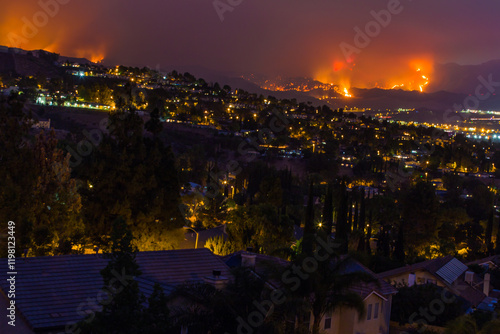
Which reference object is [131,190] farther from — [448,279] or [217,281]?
[448,279]

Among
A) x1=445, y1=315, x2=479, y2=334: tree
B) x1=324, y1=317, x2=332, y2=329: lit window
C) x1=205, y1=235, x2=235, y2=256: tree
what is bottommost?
x1=205, y1=235, x2=235, y2=256: tree

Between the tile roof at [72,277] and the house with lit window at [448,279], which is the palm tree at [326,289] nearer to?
the tile roof at [72,277]

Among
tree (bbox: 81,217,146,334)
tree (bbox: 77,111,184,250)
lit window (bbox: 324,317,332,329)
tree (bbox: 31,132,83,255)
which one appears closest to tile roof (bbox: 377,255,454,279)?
lit window (bbox: 324,317,332,329)

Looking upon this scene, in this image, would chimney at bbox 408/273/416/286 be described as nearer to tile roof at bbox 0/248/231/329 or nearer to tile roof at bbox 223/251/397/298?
tile roof at bbox 223/251/397/298

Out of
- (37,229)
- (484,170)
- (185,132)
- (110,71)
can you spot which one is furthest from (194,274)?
(110,71)

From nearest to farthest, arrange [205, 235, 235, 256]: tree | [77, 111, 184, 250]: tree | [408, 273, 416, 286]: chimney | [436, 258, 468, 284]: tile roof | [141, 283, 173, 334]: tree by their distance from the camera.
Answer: [141, 283, 173, 334]: tree
[408, 273, 416, 286]: chimney
[77, 111, 184, 250]: tree
[436, 258, 468, 284]: tile roof
[205, 235, 235, 256]: tree

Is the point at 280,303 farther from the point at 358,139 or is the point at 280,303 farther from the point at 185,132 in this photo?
the point at 358,139

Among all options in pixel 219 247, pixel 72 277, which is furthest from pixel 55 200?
pixel 72 277
